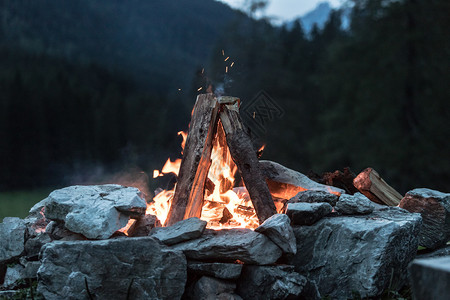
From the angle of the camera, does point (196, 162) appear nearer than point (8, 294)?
No

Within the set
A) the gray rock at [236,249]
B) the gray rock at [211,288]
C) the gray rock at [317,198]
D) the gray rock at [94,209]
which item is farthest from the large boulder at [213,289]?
the gray rock at [317,198]

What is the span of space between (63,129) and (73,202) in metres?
4.85

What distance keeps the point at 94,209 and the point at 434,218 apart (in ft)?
9.27

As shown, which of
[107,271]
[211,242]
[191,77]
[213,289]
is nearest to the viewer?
[107,271]

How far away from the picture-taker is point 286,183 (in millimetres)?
3900

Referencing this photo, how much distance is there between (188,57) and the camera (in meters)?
8.03

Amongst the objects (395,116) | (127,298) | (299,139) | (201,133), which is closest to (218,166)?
(201,133)

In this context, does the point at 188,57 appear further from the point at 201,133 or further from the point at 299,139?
the point at 201,133

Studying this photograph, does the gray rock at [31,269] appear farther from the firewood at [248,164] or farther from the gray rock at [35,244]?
the firewood at [248,164]

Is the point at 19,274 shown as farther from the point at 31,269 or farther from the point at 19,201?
the point at 19,201

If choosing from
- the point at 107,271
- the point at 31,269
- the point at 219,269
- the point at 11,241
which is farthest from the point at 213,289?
the point at 11,241

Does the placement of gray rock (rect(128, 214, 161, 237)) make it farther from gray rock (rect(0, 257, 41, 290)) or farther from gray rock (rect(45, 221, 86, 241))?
gray rock (rect(0, 257, 41, 290))

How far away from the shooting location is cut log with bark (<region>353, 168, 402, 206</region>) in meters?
3.90

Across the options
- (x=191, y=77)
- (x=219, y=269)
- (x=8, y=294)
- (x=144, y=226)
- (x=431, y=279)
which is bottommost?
(x=8, y=294)
